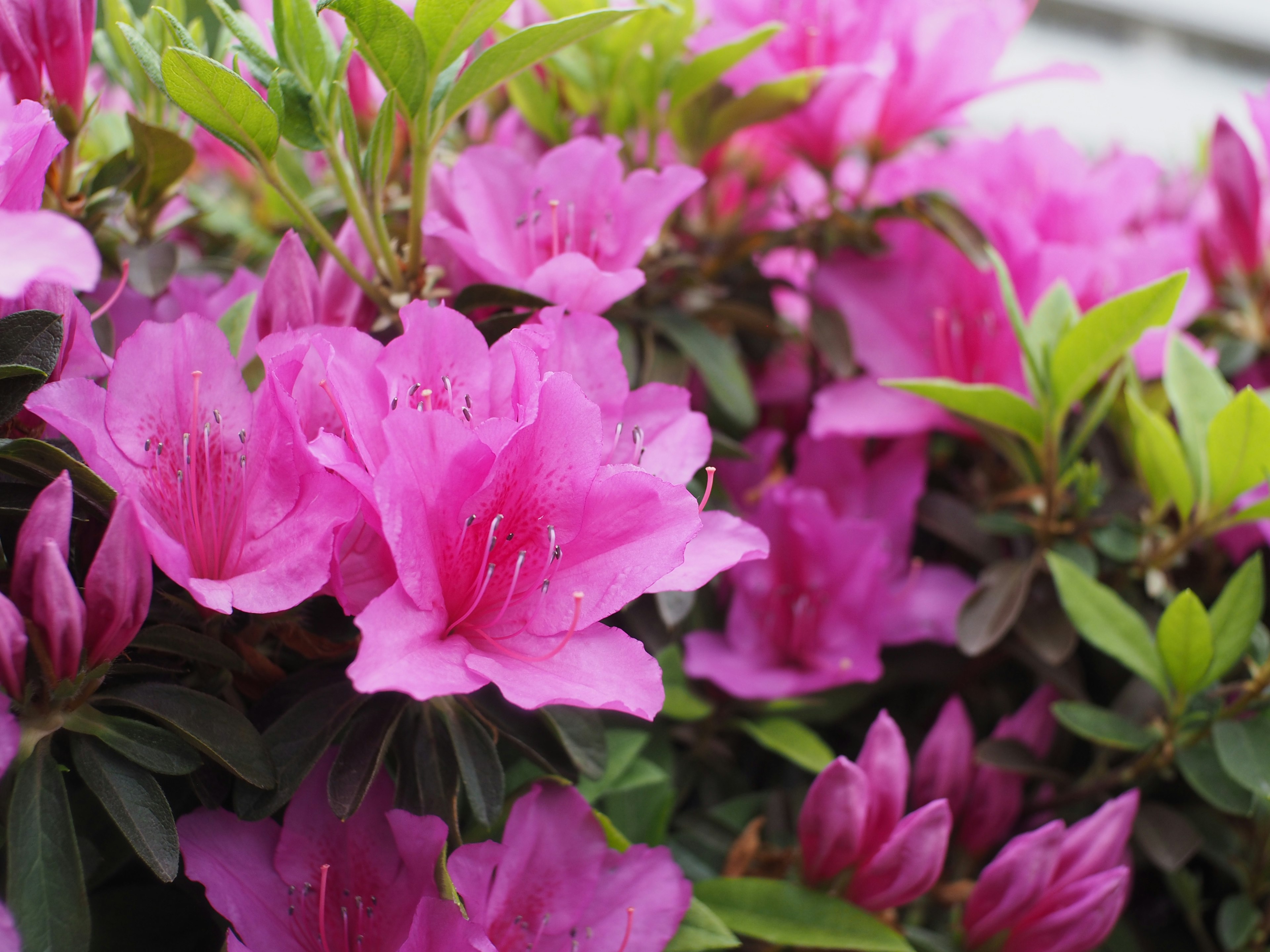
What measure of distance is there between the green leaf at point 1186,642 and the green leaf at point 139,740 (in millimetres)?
762

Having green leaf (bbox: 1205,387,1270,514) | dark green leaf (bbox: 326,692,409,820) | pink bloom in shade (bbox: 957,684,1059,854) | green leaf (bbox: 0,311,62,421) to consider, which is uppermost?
green leaf (bbox: 0,311,62,421)

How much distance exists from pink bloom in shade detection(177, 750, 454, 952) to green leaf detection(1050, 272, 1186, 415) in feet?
2.12

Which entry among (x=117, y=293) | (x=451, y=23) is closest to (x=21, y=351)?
(x=117, y=293)

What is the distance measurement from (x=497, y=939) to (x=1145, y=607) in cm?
72

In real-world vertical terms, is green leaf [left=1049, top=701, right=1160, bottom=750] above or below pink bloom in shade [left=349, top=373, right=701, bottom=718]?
below

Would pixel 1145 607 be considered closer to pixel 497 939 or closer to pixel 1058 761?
pixel 1058 761

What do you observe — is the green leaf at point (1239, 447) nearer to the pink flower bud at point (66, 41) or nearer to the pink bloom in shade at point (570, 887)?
the pink bloom in shade at point (570, 887)

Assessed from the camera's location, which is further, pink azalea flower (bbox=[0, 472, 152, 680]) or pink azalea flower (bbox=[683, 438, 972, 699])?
pink azalea flower (bbox=[683, 438, 972, 699])

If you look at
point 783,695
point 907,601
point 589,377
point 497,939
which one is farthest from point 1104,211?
point 497,939

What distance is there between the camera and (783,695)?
0.98 metres

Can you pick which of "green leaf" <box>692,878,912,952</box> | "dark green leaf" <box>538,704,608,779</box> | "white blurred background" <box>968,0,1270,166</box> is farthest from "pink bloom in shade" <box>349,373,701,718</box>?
"white blurred background" <box>968,0,1270,166</box>

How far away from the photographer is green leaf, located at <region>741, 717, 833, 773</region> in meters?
0.92

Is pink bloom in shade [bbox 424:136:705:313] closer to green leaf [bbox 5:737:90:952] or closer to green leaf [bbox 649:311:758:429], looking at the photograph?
green leaf [bbox 649:311:758:429]

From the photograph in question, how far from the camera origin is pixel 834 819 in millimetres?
805
